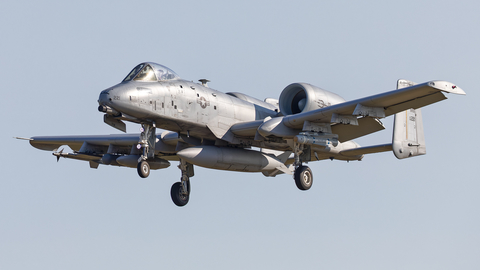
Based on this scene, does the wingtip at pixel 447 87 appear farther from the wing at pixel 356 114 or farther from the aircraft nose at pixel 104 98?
Answer: the aircraft nose at pixel 104 98

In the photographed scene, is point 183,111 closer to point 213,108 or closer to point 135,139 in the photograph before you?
point 213,108

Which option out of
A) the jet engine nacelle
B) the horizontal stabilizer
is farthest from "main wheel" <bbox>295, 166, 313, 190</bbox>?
the horizontal stabilizer

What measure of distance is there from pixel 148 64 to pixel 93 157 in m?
6.18

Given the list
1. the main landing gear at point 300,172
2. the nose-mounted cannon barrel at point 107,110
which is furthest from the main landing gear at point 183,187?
the nose-mounted cannon barrel at point 107,110

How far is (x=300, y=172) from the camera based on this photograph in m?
24.3

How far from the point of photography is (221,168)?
2470 cm

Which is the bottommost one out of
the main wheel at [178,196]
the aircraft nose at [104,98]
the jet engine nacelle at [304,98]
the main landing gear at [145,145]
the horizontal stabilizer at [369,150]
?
the main wheel at [178,196]

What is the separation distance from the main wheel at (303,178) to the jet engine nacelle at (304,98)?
6.96 ft

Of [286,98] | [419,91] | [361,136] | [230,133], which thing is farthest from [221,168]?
[419,91]

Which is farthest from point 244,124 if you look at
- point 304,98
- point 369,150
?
point 369,150

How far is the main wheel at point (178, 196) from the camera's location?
2644 centimetres

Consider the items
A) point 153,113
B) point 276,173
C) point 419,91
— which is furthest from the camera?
point 276,173

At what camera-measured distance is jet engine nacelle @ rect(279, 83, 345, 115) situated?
24419 millimetres

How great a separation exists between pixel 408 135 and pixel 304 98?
4349 millimetres
